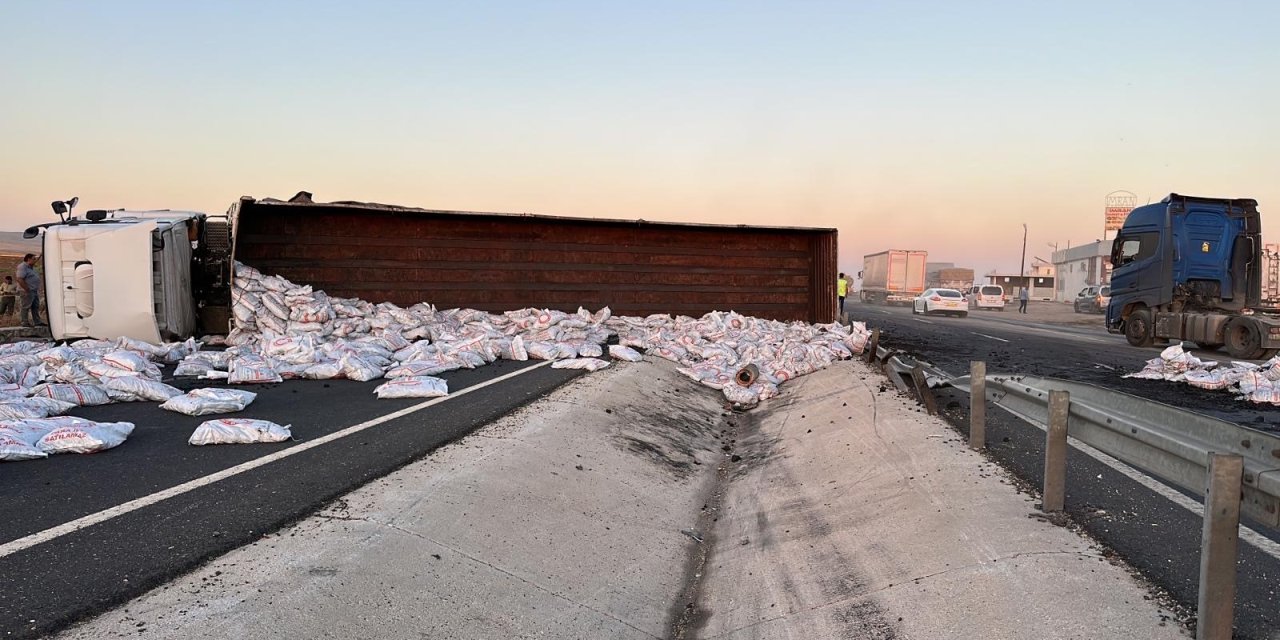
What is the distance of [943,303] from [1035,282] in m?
55.5

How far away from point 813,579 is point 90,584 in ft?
11.7

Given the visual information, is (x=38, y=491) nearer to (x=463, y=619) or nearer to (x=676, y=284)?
(x=463, y=619)

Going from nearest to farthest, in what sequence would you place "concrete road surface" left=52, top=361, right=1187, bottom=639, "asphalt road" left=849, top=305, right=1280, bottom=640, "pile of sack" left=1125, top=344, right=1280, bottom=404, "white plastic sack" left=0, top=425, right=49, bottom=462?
"concrete road surface" left=52, top=361, right=1187, bottom=639 → "asphalt road" left=849, top=305, right=1280, bottom=640 → "white plastic sack" left=0, top=425, right=49, bottom=462 → "pile of sack" left=1125, top=344, right=1280, bottom=404

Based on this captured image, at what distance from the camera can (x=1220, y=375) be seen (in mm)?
11234

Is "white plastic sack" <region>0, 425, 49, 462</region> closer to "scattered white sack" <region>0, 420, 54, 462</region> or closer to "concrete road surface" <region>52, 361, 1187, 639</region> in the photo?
"scattered white sack" <region>0, 420, 54, 462</region>

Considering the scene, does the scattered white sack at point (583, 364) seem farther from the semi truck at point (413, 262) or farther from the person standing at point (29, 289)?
the person standing at point (29, 289)

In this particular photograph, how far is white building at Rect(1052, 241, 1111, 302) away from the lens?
202 ft

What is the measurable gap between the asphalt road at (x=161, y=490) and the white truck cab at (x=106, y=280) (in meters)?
4.68

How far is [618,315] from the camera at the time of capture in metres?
16.2

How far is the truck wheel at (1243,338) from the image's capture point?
15826mm

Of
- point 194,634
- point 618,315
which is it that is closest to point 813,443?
point 194,634

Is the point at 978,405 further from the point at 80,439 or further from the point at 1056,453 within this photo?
the point at 80,439

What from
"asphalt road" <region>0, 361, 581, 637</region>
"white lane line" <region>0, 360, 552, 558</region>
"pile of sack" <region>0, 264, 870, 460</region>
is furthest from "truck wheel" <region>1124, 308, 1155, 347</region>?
"white lane line" <region>0, 360, 552, 558</region>

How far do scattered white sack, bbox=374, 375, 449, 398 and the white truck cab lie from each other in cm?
570
